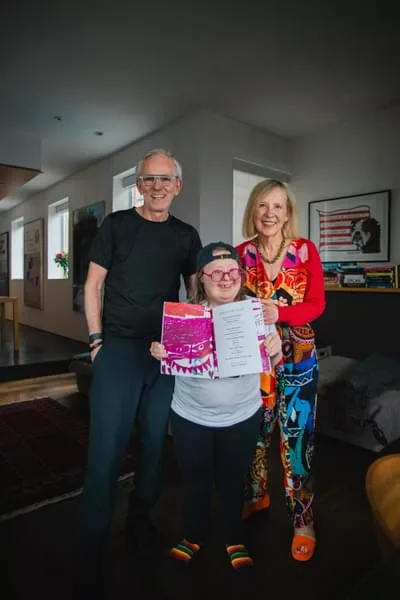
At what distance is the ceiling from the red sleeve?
6.26 ft

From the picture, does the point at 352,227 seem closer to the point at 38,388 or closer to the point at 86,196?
the point at 38,388

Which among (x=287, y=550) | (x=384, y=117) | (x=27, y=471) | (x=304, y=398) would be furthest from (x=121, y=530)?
(x=384, y=117)

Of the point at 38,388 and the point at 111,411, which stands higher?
the point at 111,411

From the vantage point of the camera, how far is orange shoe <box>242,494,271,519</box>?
6.07 ft

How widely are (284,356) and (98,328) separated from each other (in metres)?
0.71

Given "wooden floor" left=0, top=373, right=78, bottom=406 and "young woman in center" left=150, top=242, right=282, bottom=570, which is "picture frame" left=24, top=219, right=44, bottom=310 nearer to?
"wooden floor" left=0, top=373, right=78, bottom=406

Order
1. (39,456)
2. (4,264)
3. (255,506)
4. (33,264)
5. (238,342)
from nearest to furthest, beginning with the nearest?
(238,342) → (255,506) → (39,456) → (33,264) → (4,264)

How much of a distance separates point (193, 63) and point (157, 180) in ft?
7.11

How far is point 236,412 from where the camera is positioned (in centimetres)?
137

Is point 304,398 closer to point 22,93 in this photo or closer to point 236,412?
point 236,412

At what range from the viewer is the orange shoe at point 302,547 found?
160 cm

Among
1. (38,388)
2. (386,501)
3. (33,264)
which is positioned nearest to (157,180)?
(386,501)

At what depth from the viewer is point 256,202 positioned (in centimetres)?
153

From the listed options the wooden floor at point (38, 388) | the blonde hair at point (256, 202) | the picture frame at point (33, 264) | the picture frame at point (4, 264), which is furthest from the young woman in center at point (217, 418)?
the picture frame at point (4, 264)
